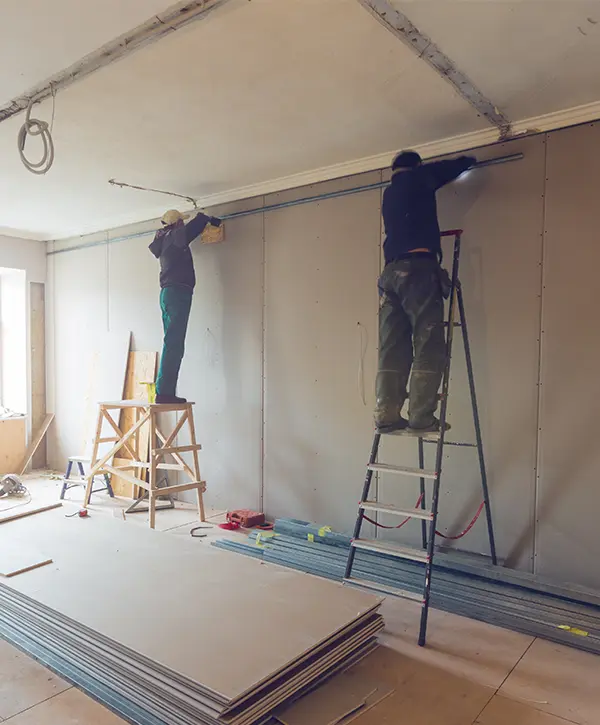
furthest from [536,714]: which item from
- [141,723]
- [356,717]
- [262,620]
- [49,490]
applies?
[49,490]

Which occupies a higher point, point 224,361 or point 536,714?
point 224,361

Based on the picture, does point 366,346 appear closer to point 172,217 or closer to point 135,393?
point 172,217

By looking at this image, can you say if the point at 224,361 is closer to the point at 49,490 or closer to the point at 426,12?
the point at 49,490

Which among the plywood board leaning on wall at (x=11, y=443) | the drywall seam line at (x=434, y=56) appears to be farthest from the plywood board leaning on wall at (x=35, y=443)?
the drywall seam line at (x=434, y=56)

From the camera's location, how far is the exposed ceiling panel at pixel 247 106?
2.19 m

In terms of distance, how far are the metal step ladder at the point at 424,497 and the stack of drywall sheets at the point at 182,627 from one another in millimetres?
297

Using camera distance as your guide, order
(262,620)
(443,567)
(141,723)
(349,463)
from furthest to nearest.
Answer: (349,463)
(443,567)
(262,620)
(141,723)

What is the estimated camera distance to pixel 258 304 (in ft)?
14.3

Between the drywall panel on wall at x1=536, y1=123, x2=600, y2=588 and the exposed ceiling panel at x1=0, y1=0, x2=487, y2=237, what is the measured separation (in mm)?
591

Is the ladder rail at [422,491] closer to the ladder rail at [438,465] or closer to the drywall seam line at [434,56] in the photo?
the ladder rail at [438,465]

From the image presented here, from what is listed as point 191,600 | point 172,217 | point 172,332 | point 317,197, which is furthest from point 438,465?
point 172,217

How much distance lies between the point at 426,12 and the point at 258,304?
259cm

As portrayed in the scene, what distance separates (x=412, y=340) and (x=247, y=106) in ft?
5.13

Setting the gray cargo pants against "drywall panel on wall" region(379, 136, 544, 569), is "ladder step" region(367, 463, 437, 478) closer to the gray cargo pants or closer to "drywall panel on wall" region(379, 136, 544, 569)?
the gray cargo pants
